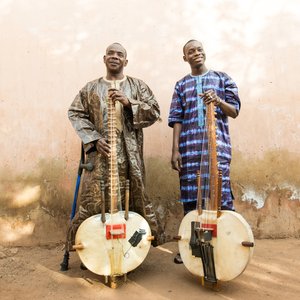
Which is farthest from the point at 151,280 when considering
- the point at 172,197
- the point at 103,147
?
the point at 172,197

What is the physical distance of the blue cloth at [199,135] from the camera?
3.06m

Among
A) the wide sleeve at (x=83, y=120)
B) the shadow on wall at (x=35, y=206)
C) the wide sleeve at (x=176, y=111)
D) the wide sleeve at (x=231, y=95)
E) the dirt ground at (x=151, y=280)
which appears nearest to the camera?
the dirt ground at (x=151, y=280)

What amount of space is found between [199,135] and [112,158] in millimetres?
793

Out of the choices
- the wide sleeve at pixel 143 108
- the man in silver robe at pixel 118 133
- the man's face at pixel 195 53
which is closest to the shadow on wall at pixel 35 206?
the man in silver robe at pixel 118 133

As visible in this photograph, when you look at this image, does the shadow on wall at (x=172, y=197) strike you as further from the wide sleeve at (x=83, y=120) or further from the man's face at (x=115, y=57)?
the man's face at (x=115, y=57)

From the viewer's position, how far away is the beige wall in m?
3.87

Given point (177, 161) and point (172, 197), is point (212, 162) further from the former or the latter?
point (172, 197)

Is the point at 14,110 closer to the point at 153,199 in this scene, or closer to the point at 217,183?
the point at 153,199

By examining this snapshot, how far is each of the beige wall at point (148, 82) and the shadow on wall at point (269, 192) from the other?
0.01m

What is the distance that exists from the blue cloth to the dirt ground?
0.64 m

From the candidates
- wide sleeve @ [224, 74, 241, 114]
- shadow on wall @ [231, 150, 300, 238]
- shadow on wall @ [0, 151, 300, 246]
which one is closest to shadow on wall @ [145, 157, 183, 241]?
shadow on wall @ [0, 151, 300, 246]

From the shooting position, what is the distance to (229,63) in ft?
13.4

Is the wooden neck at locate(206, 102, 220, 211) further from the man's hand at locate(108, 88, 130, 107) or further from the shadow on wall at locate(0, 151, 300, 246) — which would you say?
the shadow on wall at locate(0, 151, 300, 246)

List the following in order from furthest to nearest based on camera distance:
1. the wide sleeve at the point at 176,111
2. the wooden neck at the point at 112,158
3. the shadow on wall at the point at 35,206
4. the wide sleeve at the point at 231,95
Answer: the shadow on wall at the point at 35,206 → the wide sleeve at the point at 176,111 → the wide sleeve at the point at 231,95 → the wooden neck at the point at 112,158
